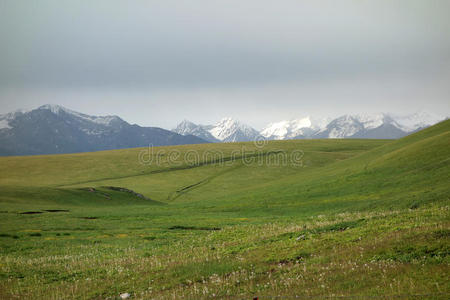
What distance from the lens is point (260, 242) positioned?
75.3ft

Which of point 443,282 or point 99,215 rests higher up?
point 443,282

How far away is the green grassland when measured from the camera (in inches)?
528

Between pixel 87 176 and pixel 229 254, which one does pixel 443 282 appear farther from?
pixel 87 176

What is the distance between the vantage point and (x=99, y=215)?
194ft

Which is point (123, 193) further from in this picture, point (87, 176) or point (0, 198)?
point (87, 176)

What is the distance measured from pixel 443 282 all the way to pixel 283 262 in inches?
278

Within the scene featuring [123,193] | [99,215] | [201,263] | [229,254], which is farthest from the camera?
[123,193]

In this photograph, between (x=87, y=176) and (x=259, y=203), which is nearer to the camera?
(x=259, y=203)

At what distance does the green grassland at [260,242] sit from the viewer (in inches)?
528

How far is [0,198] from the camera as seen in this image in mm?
72062

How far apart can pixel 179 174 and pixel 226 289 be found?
12815 cm

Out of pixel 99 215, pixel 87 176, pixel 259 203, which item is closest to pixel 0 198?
pixel 99 215

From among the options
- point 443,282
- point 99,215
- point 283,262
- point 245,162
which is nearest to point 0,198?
point 99,215

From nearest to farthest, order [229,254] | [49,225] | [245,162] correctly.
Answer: [229,254], [49,225], [245,162]
